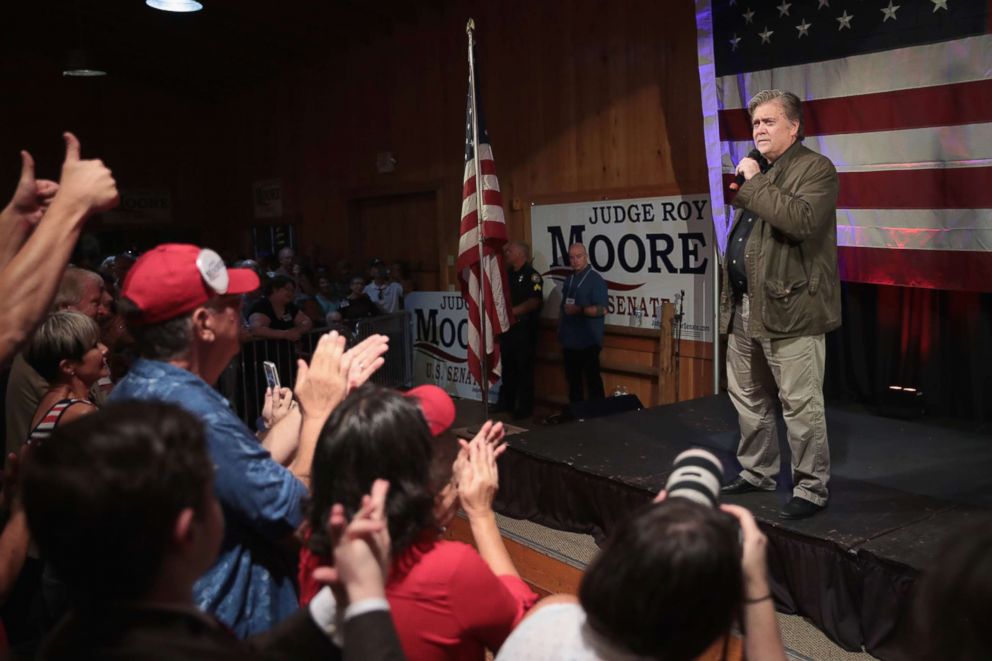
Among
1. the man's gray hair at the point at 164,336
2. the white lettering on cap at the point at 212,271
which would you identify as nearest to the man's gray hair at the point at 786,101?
the white lettering on cap at the point at 212,271

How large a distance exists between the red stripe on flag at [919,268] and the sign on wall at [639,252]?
3.52 ft

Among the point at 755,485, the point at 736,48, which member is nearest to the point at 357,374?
the point at 755,485

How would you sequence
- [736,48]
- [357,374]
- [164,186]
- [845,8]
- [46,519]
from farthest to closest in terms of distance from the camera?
[164,186] < [736,48] < [845,8] < [357,374] < [46,519]

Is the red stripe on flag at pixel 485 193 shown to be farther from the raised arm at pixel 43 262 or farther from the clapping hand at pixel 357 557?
the clapping hand at pixel 357 557

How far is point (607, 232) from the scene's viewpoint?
21.6 ft

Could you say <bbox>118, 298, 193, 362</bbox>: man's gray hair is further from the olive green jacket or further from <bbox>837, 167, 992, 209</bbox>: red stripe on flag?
<bbox>837, 167, 992, 209</bbox>: red stripe on flag

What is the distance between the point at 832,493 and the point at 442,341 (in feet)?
16.5

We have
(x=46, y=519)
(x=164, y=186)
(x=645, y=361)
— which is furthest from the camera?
(x=164, y=186)

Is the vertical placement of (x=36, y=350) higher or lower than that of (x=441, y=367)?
higher

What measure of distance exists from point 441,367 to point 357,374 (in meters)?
6.43

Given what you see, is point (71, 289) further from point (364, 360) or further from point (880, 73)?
point (880, 73)

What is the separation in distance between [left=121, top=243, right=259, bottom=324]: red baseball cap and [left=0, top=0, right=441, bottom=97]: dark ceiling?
7127 mm

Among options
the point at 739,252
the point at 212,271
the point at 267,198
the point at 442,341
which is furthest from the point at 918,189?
the point at 267,198

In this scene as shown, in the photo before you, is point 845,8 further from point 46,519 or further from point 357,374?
point 46,519
